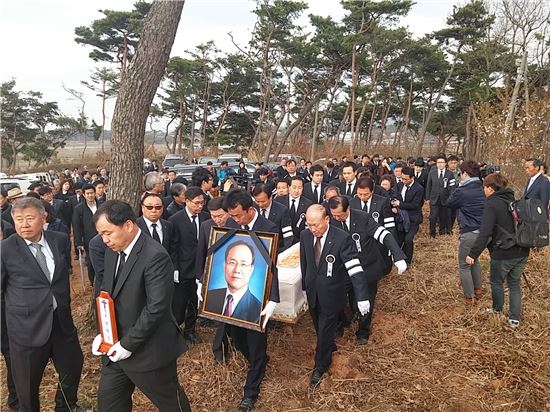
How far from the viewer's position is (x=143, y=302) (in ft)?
8.24

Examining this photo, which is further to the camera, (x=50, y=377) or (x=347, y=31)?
(x=347, y=31)

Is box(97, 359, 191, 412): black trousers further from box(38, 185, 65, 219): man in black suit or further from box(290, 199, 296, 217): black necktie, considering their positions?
box(38, 185, 65, 219): man in black suit

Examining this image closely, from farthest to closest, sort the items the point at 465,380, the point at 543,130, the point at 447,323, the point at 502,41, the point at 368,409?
the point at 502,41
the point at 543,130
the point at 447,323
the point at 465,380
the point at 368,409

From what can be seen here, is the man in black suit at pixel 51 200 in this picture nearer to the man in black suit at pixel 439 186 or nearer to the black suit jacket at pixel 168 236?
the black suit jacket at pixel 168 236

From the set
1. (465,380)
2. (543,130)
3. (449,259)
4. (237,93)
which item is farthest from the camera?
(237,93)

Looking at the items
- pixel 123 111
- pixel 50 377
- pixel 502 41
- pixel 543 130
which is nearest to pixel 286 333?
pixel 50 377

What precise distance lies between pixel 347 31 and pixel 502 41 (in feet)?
30.3

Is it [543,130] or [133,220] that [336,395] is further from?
[543,130]

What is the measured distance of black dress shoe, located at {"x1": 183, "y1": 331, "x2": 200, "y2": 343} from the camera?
181 inches

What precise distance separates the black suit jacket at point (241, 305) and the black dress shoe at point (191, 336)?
1372 millimetres

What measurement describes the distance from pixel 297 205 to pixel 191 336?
2.52 meters

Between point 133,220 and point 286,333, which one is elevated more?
point 133,220

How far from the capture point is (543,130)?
12.5m

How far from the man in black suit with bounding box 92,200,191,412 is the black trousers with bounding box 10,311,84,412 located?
0.72m
